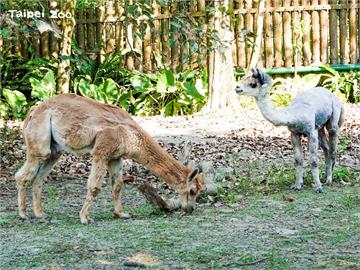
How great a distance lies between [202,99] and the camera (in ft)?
55.0

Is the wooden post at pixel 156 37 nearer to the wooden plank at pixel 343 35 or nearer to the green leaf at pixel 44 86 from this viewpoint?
the green leaf at pixel 44 86

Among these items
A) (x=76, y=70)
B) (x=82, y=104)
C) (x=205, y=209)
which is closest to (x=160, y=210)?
(x=205, y=209)

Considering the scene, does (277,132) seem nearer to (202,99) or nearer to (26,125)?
(202,99)

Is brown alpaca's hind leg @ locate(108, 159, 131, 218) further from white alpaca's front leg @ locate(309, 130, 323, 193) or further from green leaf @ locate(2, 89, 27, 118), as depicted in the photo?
green leaf @ locate(2, 89, 27, 118)

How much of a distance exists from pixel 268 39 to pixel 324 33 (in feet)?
4.09

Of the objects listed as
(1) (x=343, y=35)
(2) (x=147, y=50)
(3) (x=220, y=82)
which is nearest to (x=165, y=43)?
(2) (x=147, y=50)

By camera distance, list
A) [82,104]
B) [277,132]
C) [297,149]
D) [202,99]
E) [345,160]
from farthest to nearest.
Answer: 1. [202,99]
2. [277,132]
3. [345,160]
4. [297,149]
5. [82,104]

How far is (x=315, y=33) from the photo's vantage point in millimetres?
17734

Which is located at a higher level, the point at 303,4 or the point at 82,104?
the point at 303,4

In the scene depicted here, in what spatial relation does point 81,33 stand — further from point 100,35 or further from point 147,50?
point 147,50

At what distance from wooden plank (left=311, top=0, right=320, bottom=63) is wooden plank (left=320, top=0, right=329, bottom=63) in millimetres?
88

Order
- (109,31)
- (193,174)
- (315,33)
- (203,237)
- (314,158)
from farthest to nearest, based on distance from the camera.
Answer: (109,31) → (315,33) → (314,158) → (193,174) → (203,237)

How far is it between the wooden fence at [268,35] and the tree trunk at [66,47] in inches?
34.1

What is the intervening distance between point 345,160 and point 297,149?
88.0 inches
